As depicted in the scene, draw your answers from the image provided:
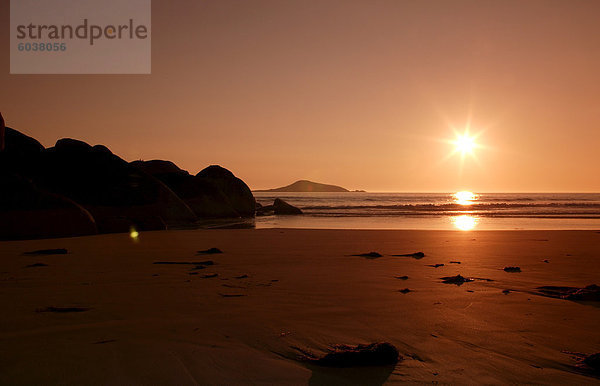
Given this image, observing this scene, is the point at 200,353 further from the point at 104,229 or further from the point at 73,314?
the point at 104,229

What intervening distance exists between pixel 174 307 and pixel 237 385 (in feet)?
7.11

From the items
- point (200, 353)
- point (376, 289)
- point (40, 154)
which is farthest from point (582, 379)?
point (40, 154)

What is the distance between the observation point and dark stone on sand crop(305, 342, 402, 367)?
122 inches

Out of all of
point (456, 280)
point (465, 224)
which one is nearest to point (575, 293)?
point (456, 280)

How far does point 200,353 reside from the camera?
3273mm

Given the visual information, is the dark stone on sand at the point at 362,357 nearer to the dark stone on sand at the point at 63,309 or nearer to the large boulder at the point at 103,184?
the dark stone on sand at the point at 63,309

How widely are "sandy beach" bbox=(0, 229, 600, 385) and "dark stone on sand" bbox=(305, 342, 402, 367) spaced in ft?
0.24

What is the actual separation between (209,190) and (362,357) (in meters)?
28.6

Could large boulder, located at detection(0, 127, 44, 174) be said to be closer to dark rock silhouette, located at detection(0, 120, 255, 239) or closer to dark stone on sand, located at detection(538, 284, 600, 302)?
dark rock silhouette, located at detection(0, 120, 255, 239)

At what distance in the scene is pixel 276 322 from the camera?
4172 millimetres

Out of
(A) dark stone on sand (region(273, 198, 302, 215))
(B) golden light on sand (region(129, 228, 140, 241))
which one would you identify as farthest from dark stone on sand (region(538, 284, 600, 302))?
(A) dark stone on sand (region(273, 198, 302, 215))

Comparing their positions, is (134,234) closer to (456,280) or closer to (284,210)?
(456,280)

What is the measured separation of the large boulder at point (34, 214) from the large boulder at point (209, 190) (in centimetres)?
1417

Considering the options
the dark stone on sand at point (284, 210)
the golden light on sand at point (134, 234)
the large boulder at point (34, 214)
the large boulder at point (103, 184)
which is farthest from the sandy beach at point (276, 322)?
the dark stone on sand at point (284, 210)
